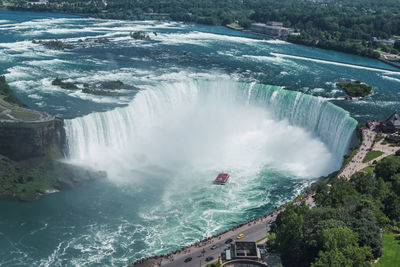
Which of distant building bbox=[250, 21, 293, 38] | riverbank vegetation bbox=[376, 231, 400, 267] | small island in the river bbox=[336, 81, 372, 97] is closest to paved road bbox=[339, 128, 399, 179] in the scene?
riverbank vegetation bbox=[376, 231, 400, 267]

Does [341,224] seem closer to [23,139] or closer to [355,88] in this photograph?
[23,139]

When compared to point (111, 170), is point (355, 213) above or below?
above

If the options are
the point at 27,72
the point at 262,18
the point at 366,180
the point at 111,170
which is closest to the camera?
the point at 366,180

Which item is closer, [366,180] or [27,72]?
[366,180]

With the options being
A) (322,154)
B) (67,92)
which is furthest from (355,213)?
(67,92)

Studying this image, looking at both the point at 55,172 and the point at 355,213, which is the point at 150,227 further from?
the point at 355,213

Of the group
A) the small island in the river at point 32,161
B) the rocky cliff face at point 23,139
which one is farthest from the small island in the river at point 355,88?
the rocky cliff face at point 23,139

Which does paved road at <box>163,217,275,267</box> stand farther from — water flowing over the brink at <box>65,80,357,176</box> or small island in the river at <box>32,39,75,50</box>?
small island in the river at <box>32,39,75,50</box>
